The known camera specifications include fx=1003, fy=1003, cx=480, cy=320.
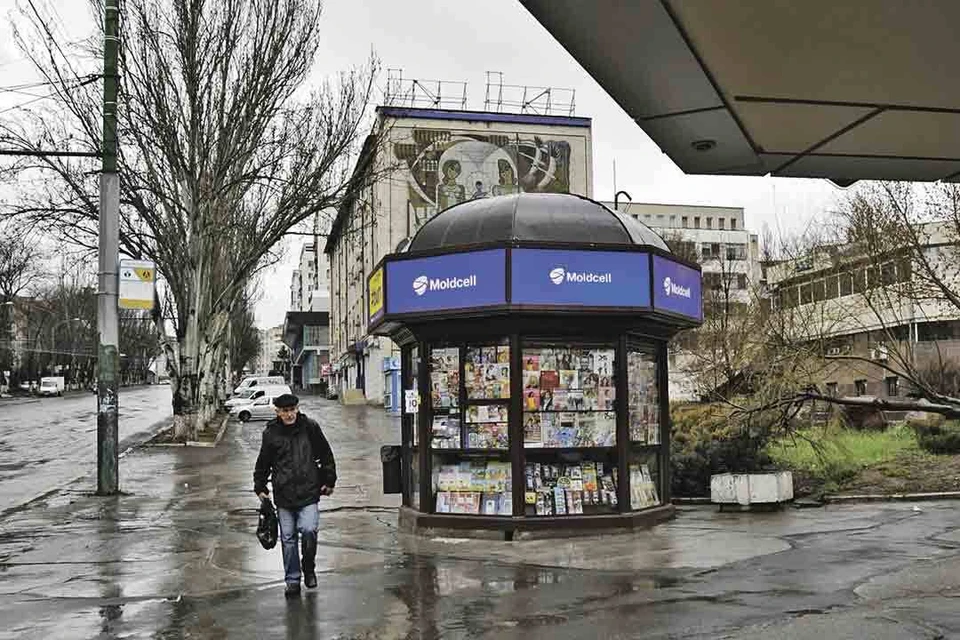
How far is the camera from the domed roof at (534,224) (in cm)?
1305

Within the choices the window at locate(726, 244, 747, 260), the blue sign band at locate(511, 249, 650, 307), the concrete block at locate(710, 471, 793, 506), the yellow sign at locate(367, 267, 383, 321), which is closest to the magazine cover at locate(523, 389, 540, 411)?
the blue sign band at locate(511, 249, 650, 307)

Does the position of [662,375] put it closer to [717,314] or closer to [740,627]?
[740,627]

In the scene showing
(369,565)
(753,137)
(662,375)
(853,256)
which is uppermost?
(853,256)

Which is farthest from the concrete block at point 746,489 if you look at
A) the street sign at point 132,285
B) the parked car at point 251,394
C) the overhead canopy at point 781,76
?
the parked car at point 251,394

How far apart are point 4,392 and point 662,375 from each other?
98.4 metres

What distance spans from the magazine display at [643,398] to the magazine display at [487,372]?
1.68 m

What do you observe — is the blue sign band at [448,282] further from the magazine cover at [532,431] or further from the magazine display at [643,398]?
the magazine display at [643,398]

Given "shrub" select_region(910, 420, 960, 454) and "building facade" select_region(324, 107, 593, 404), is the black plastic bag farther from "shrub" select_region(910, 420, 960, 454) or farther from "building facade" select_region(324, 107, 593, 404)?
"building facade" select_region(324, 107, 593, 404)

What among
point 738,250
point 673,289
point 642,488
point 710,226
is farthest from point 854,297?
point 710,226

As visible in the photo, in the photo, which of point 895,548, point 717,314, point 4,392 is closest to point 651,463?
point 895,548

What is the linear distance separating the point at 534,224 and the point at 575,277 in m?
1.14

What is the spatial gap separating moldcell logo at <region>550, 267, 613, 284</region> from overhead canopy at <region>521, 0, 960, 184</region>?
7589 millimetres

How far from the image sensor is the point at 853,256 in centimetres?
2720

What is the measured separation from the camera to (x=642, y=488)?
13.4 metres
